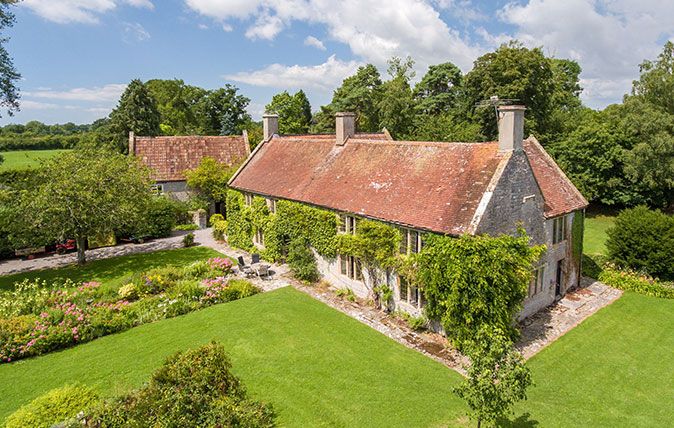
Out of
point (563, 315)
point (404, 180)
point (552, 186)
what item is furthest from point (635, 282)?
point (404, 180)

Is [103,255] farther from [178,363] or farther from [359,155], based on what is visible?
[178,363]

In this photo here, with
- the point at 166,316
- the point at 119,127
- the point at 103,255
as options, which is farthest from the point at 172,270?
the point at 119,127

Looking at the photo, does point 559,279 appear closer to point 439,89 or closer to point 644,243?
point 644,243

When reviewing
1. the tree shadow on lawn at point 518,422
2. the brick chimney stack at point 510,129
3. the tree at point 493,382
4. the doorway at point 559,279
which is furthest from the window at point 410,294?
the doorway at point 559,279

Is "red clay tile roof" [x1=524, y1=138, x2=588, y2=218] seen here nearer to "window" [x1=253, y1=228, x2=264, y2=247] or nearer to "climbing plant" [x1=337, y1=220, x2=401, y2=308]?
"climbing plant" [x1=337, y1=220, x2=401, y2=308]

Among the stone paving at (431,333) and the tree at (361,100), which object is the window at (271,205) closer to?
the stone paving at (431,333)

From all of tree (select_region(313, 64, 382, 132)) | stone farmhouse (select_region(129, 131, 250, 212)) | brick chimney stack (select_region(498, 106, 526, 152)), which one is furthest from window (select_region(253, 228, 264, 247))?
tree (select_region(313, 64, 382, 132))
